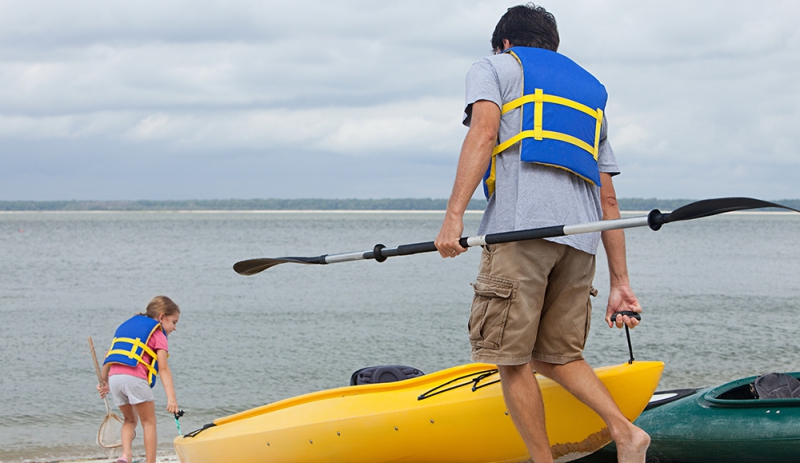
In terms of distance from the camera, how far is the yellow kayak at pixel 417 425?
3.62 metres

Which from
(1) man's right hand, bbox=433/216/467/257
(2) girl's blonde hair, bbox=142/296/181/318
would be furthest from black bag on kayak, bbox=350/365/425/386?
(1) man's right hand, bbox=433/216/467/257

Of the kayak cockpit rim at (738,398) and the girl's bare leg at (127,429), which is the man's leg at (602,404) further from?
the girl's bare leg at (127,429)

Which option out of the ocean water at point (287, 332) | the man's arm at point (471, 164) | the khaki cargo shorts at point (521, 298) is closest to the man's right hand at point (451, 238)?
the man's arm at point (471, 164)

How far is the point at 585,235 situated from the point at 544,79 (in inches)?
23.6

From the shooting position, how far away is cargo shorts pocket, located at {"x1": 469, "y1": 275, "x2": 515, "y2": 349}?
9.31 ft

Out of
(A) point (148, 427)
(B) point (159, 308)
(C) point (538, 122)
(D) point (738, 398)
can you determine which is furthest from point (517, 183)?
(A) point (148, 427)

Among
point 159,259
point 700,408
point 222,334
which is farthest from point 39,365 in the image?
point 159,259

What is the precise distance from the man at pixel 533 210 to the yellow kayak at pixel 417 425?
24.2 inches

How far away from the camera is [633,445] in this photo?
9.73 ft

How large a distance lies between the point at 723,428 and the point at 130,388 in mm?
3512

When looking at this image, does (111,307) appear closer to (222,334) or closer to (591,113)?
(222,334)

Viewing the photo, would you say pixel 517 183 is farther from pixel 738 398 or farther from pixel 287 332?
pixel 287 332

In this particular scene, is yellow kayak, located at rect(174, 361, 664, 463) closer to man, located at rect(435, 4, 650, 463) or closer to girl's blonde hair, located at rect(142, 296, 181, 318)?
man, located at rect(435, 4, 650, 463)

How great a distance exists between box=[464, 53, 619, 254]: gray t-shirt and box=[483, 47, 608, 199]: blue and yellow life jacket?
0.10 feet
